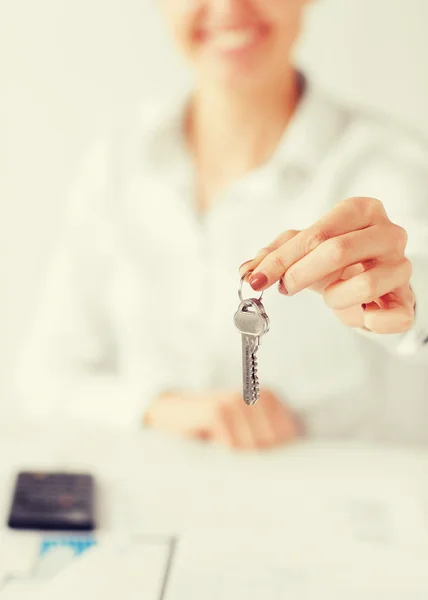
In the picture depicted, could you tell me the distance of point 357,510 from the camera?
2.90ft

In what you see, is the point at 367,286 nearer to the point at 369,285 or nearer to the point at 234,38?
the point at 369,285

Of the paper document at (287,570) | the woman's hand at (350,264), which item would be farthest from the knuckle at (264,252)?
the paper document at (287,570)

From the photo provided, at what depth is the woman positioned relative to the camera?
1.07 meters

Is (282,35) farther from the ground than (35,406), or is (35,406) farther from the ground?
(282,35)

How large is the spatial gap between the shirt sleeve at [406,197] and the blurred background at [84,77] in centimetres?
9

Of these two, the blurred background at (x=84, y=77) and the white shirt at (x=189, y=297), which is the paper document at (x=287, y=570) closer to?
the white shirt at (x=189, y=297)

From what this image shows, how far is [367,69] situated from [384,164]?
0.16 meters

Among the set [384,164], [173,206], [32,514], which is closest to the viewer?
[32,514]

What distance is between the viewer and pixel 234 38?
110 centimetres

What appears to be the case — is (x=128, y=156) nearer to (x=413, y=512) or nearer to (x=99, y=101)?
(x=99, y=101)

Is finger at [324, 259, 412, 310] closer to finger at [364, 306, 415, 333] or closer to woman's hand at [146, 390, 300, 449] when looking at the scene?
finger at [364, 306, 415, 333]

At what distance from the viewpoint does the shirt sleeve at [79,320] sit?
1.15 metres

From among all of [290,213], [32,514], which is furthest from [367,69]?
[32,514]

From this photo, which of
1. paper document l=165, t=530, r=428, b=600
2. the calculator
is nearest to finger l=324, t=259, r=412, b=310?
paper document l=165, t=530, r=428, b=600
